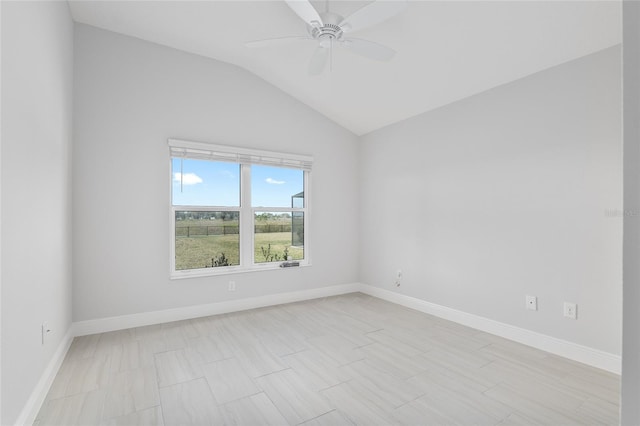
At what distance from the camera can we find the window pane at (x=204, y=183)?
372cm

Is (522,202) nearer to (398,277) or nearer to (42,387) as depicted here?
(398,277)

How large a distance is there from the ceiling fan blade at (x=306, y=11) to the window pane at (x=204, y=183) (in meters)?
2.20

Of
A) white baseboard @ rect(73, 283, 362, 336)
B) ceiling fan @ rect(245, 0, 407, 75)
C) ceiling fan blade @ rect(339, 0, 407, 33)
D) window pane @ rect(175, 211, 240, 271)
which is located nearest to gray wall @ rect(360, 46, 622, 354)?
white baseboard @ rect(73, 283, 362, 336)

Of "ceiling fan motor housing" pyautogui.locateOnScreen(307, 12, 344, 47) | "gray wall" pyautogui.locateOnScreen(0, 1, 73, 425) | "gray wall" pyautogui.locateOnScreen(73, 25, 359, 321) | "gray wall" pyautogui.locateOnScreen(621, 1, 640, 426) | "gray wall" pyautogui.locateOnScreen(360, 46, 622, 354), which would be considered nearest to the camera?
"gray wall" pyautogui.locateOnScreen(621, 1, 640, 426)

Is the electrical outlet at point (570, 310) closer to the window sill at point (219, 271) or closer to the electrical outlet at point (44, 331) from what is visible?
the window sill at point (219, 271)

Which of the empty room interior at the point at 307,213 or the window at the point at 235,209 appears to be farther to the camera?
the window at the point at 235,209

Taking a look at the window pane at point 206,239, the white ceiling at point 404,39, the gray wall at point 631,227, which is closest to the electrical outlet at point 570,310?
the white ceiling at point 404,39

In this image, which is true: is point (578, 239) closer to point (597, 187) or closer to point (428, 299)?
point (597, 187)

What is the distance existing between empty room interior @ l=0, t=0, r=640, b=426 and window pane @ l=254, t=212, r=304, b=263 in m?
0.03

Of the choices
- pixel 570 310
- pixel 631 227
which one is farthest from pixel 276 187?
pixel 631 227

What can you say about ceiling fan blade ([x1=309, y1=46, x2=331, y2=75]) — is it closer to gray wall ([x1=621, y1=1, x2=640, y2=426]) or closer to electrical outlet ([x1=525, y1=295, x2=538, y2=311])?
gray wall ([x1=621, y1=1, x2=640, y2=426])

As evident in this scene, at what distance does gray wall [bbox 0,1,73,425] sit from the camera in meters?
1.58

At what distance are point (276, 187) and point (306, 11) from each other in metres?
2.56

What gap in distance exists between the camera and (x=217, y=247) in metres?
3.96
